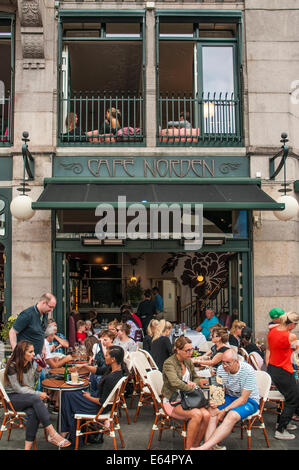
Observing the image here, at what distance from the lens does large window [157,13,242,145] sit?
414 inches

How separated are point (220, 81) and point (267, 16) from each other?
1673mm

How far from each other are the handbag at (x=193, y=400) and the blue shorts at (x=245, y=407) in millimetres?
340

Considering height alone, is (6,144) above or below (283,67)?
below

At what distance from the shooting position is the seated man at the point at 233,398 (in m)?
5.45

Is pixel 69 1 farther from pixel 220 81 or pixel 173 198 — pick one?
pixel 173 198

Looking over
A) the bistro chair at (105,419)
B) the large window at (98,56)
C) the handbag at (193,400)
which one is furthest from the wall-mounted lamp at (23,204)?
the handbag at (193,400)

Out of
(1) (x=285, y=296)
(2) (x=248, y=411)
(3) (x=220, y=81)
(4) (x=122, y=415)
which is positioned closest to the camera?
(2) (x=248, y=411)

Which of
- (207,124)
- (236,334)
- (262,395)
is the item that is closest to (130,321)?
(236,334)

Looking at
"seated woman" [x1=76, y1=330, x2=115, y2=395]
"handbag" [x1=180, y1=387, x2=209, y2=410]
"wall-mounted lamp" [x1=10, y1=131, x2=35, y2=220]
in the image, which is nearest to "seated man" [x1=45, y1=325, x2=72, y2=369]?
"seated woman" [x1=76, y1=330, x2=115, y2=395]

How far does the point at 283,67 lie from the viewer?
10414 mm

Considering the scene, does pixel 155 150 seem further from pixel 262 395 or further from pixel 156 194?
pixel 262 395

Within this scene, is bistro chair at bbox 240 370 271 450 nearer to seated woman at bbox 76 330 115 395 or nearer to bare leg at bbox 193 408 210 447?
bare leg at bbox 193 408 210 447

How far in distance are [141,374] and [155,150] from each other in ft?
16.0
